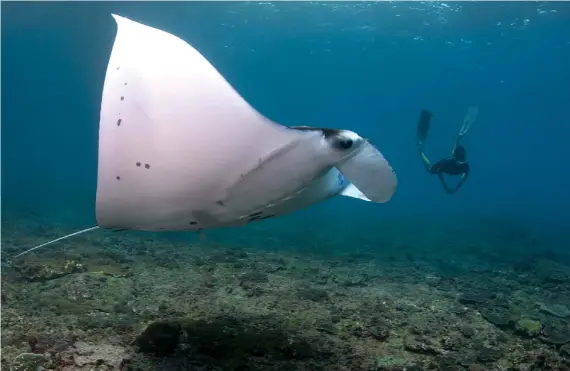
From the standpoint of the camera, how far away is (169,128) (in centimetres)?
233

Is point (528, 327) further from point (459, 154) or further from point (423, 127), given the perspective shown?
point (423, 127)

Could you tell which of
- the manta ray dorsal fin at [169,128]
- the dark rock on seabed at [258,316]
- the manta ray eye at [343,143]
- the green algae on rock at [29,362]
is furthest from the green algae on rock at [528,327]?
the green algae on rock at [29,362]

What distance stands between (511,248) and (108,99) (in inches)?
607

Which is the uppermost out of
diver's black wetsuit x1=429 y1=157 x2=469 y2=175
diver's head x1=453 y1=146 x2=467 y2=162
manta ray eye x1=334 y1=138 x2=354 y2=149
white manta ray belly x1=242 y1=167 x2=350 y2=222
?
diver's head x1=453 y1=146 x2=467 y2=162

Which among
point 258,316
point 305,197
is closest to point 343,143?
point 305,197

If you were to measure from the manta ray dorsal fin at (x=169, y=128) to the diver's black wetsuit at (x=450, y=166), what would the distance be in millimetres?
10834

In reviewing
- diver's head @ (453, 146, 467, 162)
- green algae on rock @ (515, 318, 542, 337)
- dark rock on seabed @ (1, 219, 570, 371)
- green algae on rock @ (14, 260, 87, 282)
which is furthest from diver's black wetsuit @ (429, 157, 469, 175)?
green algae on rock @ (14, 260, 87, 282)

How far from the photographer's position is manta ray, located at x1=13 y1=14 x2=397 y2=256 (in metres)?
2.26

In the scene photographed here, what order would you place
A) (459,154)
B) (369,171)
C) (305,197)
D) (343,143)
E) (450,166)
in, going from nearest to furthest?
1. (343,143)
2. (369,171)
3. (305,197)
4. (459,154)
5. (450,166)

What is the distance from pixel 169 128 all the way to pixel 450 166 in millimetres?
11313

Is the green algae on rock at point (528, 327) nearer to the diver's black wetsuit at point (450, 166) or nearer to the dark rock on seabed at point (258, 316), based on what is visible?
the dark rock on seabed at point (258, 316)

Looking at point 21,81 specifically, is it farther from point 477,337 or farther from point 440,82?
point 477,337

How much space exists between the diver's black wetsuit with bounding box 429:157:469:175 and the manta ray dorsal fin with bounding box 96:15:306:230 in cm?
1083

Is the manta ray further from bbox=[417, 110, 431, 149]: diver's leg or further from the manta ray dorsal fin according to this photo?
bbox=[417, 110, 431, 149]: diver's leg
